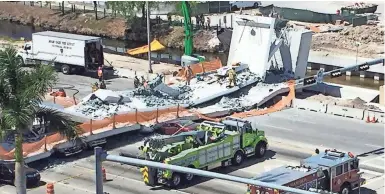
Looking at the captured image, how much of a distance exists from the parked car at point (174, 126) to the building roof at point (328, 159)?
326 inches

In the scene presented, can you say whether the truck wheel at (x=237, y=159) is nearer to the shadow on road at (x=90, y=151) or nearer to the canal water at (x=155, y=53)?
the shadow on road at (x=90, y=151)

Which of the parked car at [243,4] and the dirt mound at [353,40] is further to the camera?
the parked car at [243,4]

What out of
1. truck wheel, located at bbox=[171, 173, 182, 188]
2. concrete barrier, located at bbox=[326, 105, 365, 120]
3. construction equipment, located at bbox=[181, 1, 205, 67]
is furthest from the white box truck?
truck wheel, located at bbox=[171, 173, 182, 188]

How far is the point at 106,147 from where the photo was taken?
41812mm

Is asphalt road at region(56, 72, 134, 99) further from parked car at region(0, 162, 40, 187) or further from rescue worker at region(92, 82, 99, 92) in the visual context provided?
parked car at region(0, 162, 40, 187)

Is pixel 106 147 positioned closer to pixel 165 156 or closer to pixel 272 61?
pixel 165 156

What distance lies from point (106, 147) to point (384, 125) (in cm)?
1582

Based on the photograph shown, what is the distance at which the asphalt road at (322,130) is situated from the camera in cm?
4269

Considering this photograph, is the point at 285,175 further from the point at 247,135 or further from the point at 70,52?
the point at 70,52

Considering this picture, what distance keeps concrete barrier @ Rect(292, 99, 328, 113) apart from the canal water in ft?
41.6

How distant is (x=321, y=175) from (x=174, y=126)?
12.4m

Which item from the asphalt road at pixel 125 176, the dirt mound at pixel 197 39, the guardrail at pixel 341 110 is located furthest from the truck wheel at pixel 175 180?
the dirt mound at pixel 197 39

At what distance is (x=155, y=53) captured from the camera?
74.2 m

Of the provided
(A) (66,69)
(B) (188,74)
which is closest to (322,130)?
(B) (188,74)
